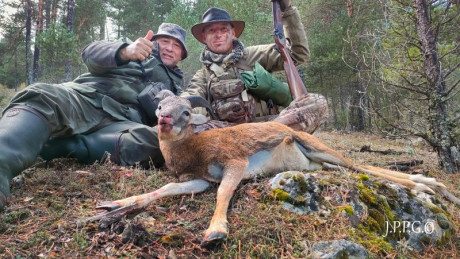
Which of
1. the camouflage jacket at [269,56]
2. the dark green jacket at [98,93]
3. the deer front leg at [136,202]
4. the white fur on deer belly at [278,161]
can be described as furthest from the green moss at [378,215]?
the dark green jacket at [98,93]

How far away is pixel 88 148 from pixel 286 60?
3.55m

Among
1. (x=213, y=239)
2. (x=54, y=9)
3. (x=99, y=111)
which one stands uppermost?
(x=54, y=9)

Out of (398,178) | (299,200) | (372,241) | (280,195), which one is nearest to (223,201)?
(280,195)

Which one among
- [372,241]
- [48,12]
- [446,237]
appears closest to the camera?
[372,241]

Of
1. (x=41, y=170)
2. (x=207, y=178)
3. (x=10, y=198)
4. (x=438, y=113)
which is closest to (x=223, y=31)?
(x=207, y=178)

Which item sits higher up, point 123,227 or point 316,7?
point 316,7

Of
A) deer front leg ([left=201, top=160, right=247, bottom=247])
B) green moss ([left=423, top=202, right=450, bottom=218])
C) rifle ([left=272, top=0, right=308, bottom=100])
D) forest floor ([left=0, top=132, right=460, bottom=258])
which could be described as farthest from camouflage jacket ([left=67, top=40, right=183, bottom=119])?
green moss ([left=423, top=202, right=450, bottom=218])

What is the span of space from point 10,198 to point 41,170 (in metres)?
1.13

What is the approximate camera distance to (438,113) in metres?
6.39

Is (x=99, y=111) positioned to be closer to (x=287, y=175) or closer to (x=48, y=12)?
(x=287, y=175)

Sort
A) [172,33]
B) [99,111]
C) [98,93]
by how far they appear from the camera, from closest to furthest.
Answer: [99,111]
[98,93]
[172,33]

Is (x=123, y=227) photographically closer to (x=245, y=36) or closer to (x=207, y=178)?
(x=207, y=178)

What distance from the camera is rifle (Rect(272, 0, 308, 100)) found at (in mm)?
5492

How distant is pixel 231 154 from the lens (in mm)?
3461
